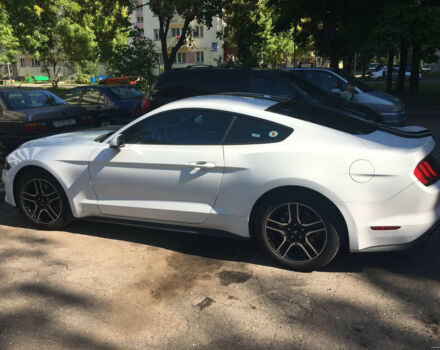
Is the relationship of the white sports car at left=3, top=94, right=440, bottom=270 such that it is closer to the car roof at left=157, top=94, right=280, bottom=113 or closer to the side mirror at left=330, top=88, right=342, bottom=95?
the car roof at left=157, top=94, right=280, bottom=113

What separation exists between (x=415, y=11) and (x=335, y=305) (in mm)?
15298

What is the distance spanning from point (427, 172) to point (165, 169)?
2.32m

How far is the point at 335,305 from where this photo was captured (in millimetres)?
3318

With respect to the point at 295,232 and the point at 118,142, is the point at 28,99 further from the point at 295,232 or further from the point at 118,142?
the point at 295,232

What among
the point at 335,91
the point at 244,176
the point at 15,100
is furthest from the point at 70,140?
the point at 335,91

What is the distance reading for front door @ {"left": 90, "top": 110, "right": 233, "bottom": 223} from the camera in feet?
13.1

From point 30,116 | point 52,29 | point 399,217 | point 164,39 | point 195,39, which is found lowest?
point 399,217

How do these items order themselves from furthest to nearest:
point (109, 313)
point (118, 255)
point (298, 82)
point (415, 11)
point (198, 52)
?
point (198, 52) < point (415, 11) < point (298, 82) < point (118, 255) < point (109, 313)

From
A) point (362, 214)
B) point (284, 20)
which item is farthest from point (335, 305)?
point (284, 20)

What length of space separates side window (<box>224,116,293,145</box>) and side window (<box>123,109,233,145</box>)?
9 centimetres

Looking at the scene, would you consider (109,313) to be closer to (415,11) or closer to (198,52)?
(415,11)

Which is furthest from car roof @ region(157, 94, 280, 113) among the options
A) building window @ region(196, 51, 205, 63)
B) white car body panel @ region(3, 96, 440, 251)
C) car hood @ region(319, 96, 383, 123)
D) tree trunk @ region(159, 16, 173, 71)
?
building window @ region(196, 51, 205, 63)

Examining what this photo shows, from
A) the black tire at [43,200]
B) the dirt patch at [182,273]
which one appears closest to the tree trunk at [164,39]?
the black tire at [43,200]

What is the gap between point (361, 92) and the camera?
1049 cm
